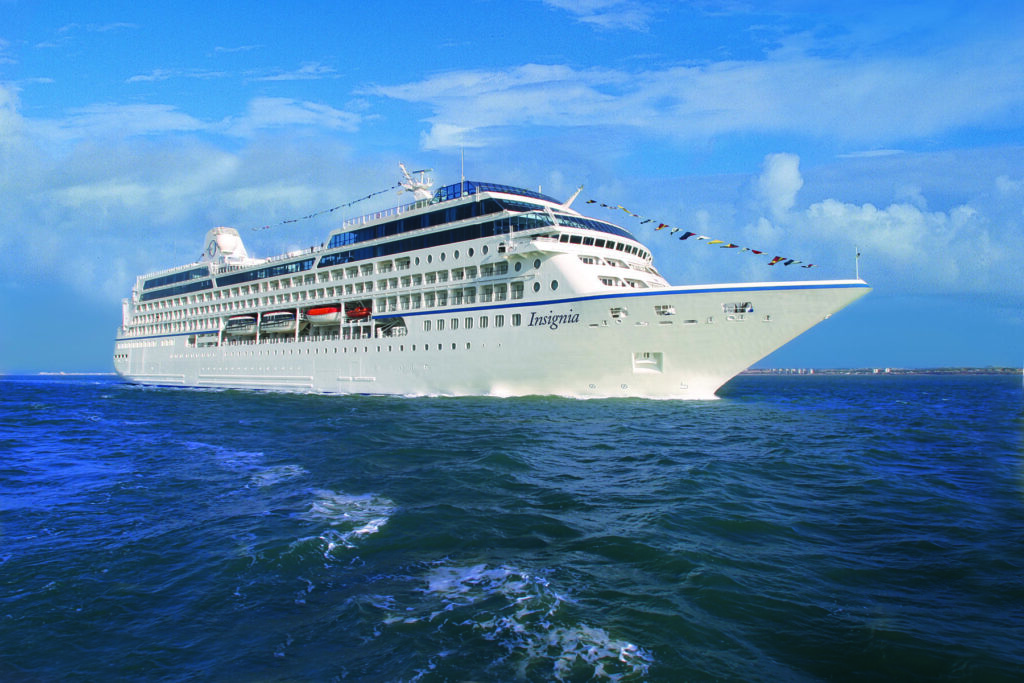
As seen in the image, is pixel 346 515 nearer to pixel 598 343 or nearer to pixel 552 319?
pixel 598 343

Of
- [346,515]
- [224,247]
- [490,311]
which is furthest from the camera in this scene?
[224,247]

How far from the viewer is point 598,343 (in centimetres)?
2711

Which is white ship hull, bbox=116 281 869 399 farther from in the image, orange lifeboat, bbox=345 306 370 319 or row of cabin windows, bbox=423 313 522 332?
orange lifeboat, bbox=345 306 370 319

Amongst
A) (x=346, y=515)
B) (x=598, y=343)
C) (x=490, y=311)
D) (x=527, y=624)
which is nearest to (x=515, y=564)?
(x=527, y=624)

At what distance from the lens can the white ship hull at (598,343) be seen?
2484 cm

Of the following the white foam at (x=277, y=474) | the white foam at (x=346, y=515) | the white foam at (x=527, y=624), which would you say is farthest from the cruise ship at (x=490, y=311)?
the white foam at (x=527, y=624)

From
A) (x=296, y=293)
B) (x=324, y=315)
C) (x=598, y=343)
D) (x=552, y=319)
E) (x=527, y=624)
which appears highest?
(x=296, y=293)

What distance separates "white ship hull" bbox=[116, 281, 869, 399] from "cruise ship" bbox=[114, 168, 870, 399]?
67 millimetres

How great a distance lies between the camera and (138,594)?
686 centimetres

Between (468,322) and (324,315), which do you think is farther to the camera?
(324,315)

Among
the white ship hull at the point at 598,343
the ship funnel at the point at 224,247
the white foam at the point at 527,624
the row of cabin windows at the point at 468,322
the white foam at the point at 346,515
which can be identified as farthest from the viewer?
the ship funnel at the point at 224,247

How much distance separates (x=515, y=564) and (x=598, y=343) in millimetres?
20399

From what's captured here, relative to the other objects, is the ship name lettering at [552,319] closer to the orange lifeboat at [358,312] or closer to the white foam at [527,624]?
the orange lifeboat at [358,312]

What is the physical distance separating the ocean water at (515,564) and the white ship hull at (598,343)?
994 centimetres
